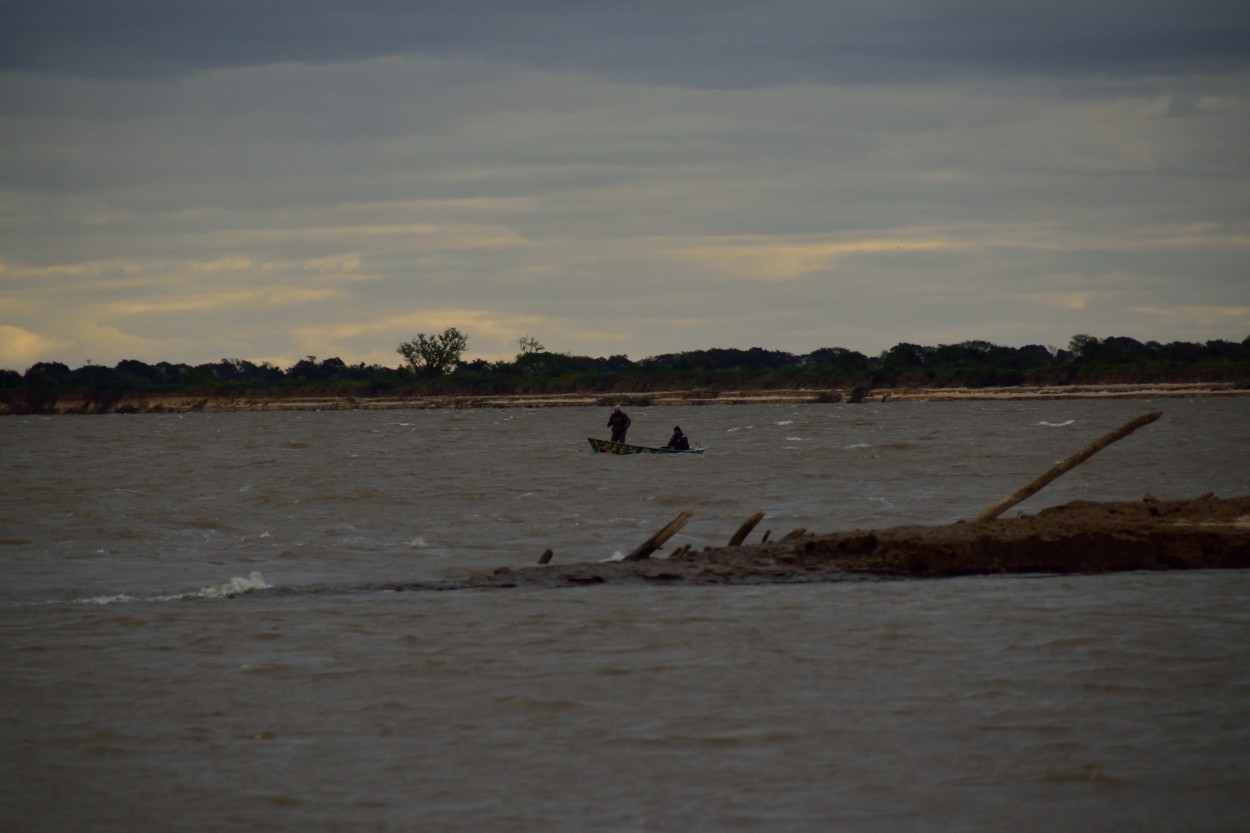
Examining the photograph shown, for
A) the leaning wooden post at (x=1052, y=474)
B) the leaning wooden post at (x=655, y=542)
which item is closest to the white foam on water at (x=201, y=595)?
the leaning wooden post at (x=655, y=542)

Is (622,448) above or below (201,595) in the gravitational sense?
above

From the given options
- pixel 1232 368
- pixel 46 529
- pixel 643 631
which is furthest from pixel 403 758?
pixel 1232 368

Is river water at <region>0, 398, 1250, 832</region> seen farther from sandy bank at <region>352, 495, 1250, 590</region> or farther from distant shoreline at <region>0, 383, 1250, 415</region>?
distant shoreline at <region>0, 383, 1250, 415</region>

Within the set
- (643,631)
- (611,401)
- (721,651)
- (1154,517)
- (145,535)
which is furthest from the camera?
(611,401)

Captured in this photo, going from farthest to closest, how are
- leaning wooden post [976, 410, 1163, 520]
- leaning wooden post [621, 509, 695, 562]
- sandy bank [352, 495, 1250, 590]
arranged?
leaning wooden post [976, 410, 1163, 520], leaning wooden post [621, 509, 695, 562], sandy bank [352, 495, 1250, 590]

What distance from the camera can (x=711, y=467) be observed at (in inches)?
1737

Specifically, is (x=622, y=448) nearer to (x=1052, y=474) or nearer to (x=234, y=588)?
(x=1052, y=474)

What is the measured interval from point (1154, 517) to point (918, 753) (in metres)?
9.49

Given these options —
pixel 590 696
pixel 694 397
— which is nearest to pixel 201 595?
pixel 590 696

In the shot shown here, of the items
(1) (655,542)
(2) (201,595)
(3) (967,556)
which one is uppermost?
(1) (655,542)

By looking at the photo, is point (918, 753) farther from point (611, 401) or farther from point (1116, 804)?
point (611, 401)

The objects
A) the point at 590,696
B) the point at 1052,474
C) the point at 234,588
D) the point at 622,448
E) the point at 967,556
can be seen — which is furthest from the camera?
the point at 622,448

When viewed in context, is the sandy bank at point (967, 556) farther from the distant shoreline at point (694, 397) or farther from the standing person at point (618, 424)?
the distant shoreline at point (694, 397)

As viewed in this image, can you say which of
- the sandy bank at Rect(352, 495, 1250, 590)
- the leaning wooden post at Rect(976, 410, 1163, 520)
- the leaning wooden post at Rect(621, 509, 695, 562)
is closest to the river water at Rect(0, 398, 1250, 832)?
the sandy bank at Rect(352, 495, 1250, 590)
